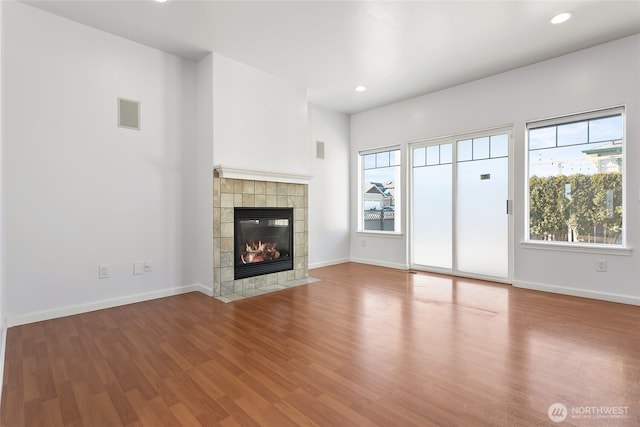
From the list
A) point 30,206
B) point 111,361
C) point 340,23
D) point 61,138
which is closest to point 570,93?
point 340,23

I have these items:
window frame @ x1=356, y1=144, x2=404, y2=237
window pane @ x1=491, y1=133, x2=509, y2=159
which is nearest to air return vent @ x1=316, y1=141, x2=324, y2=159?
window frame @ x1=356, y1=144, x2=404, y2=237

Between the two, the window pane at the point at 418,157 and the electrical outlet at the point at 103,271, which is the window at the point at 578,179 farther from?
the electrical outlet at the point at 103,271

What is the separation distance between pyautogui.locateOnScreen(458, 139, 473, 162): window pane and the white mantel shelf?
2.44 m

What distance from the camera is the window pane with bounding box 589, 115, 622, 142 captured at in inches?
145

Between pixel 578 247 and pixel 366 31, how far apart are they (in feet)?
11.6

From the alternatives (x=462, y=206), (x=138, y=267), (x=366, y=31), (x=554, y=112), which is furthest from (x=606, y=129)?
(x=138, y=267)

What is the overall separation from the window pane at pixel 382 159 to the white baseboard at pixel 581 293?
9.55ft

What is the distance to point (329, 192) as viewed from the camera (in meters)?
6.04

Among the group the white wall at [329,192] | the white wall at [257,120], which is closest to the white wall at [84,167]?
the white wall at [257,120]

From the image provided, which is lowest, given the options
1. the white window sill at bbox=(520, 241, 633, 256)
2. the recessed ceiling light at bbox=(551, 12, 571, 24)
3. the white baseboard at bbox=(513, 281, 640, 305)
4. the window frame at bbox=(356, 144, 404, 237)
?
the white baseboard at bbox=(513, 281, 640, 305)

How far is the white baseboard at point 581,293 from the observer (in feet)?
11.5

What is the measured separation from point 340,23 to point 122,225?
3189mm

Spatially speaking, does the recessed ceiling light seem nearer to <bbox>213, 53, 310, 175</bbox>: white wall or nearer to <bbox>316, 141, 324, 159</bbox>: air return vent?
<bbox>213, 53, 310, 175</bbox>: white wall

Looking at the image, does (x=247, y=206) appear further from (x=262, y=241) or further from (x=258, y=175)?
(x=262, y=241)
